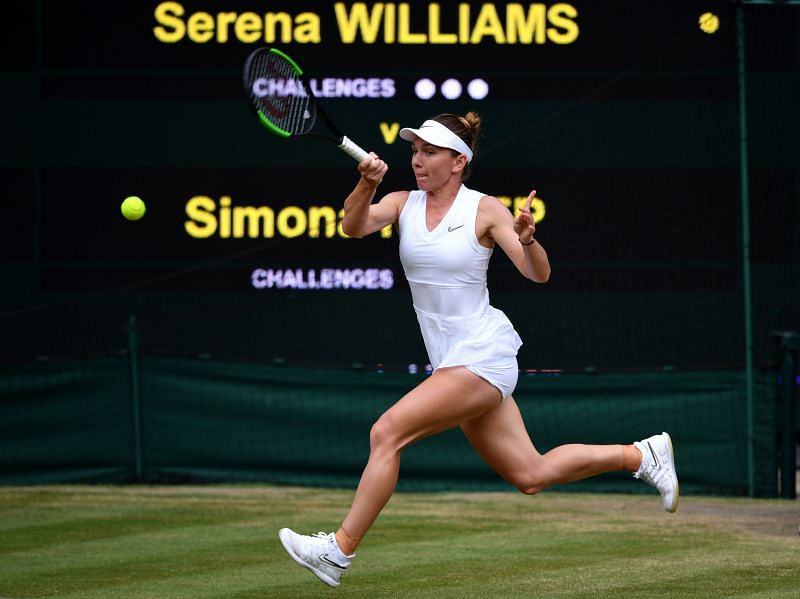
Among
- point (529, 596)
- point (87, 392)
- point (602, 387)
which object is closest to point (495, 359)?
point (529, 596)

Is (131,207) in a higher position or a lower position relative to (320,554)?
higher

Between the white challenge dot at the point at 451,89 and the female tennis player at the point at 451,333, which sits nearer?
the female tennis player at the point at 451,333

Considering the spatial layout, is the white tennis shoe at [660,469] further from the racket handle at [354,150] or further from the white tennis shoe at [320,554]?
the racket handle at [354,150]

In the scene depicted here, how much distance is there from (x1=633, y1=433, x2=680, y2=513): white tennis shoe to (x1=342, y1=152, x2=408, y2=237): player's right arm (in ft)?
4.66

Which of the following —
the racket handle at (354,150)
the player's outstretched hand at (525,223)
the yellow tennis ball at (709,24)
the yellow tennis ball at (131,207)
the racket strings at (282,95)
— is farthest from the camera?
the yellow tennis ball at (709,24)

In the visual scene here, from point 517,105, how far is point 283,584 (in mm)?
5875

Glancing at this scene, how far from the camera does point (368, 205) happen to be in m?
6.21

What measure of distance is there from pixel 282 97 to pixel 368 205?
27.9 inches

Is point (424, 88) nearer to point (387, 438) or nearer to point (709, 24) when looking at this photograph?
point (709, 24)

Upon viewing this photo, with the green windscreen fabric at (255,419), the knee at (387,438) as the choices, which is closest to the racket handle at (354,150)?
the knee at (387,438)

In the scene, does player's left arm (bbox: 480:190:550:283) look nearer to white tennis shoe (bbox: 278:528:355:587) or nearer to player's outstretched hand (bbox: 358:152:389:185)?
player's outstretched hand (bbox: 358:152:389:185)

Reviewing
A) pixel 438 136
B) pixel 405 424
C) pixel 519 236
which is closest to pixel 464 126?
pixel 438 136

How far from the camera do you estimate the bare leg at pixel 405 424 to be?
19.1ft

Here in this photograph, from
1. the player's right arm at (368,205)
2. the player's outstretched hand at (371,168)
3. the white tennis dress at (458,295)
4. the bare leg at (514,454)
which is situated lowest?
the bare leg at (514,454)
